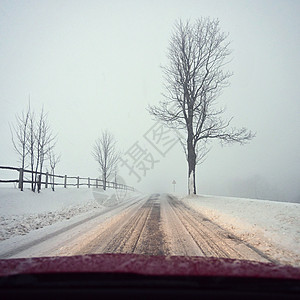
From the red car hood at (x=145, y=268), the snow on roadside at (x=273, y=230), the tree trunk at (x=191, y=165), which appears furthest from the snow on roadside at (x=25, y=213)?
the tree trunk at (x=191, y=165)

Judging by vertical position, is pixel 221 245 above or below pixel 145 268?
below

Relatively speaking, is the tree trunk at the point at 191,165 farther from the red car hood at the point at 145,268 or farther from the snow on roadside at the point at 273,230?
the red car hood at the point at 145,268

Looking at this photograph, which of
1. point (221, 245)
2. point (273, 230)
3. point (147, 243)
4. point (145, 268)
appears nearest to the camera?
point (145, 268)

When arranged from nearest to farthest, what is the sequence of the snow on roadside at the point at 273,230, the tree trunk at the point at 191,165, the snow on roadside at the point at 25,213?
the snow on roadside at the point at 273,230, the snow on roadside at the point at 25,213, the tree trunk at the point at 191,165

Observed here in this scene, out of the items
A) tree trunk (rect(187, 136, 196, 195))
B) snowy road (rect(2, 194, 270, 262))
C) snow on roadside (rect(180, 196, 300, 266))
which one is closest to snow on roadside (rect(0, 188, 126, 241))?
snowy road (rect(2, 194, 270, 262))

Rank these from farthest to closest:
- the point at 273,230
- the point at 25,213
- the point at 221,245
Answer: the point at 25,213, the point at 273,230, the point at 221,245

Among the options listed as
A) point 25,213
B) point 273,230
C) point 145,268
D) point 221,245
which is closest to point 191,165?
point 25,213

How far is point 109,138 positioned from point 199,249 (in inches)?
1078

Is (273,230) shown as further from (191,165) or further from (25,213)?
(191,165)

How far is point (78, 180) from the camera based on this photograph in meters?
22.1

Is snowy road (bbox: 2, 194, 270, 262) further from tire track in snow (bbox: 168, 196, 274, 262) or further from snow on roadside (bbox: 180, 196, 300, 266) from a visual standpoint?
snow on roadside (bbox: 180, 196, 300, 266)

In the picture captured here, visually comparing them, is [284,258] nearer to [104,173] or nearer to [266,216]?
[266,216]

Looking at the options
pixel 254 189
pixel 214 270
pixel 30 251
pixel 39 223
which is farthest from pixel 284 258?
pixel 254 189

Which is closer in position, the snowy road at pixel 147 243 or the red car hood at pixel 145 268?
the red car hood at pixel 145 268
